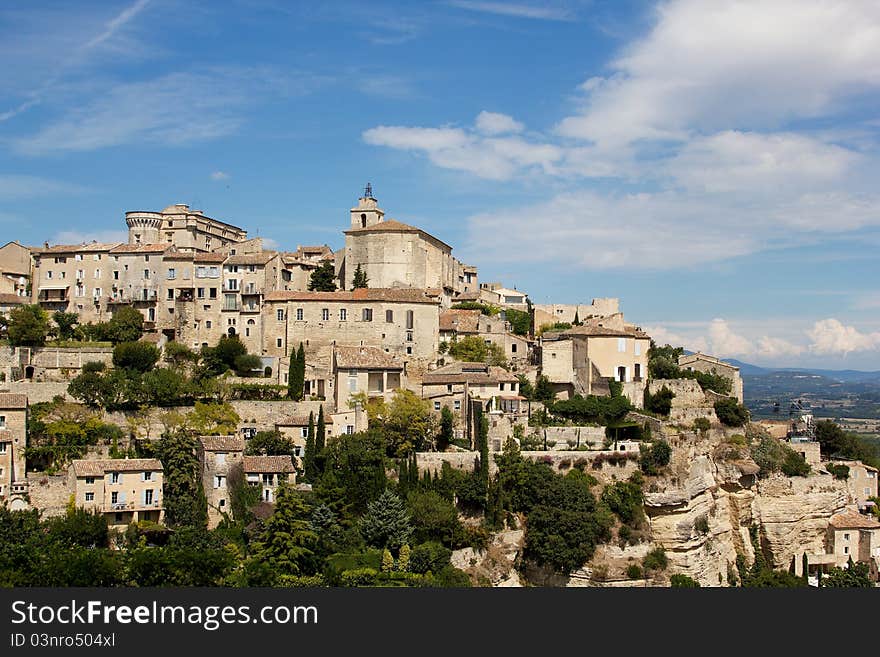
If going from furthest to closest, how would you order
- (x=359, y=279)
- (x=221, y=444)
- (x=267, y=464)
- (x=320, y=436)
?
(x=359, y=279), (x=320, y=436), (x=221, y=444), (x=267, y=464)

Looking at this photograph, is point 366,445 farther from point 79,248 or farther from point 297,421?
point 79,248

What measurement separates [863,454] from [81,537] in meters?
51.3

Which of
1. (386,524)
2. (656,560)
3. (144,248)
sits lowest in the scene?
(656,560)

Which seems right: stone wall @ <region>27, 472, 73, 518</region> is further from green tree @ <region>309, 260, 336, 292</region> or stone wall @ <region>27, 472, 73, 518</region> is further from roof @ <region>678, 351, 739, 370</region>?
roof @ <region>678, 351, 739, 370</region>

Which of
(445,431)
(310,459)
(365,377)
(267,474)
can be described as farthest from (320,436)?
(445,431)

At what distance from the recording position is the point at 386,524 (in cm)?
4081

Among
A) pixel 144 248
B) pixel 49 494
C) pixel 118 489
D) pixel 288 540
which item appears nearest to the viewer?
pixel 288 540

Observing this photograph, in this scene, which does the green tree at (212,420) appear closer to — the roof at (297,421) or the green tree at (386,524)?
the roof at (297,421)

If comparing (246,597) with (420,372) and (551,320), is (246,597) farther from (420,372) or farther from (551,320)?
(551,320)

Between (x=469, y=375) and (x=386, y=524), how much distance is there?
1206 centimetres

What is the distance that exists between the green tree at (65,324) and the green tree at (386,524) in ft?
84.0

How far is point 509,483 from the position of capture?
43781 millimetres

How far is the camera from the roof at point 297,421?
157 ft

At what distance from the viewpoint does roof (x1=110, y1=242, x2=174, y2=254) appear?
2386 inches
